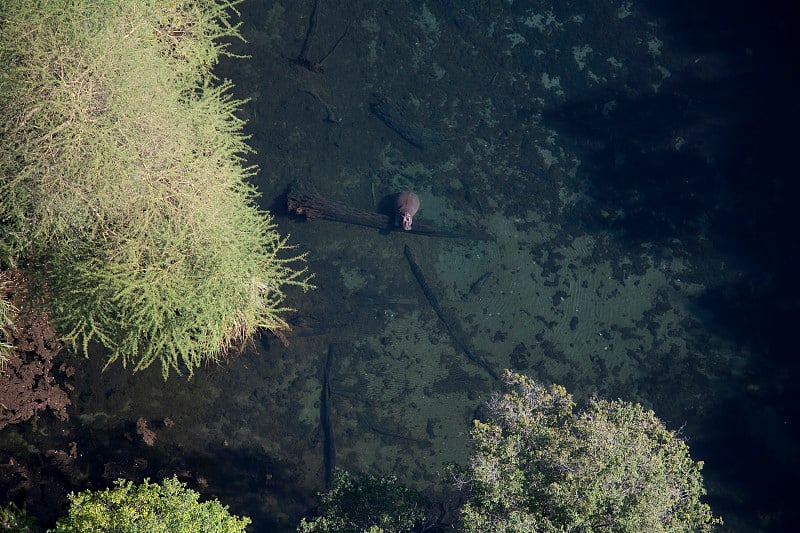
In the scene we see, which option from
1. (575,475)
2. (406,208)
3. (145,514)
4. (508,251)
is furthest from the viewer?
(508,251)

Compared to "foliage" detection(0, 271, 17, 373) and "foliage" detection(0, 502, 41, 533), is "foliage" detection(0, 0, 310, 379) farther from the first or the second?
"foliage" detection(0, 502, 41, 533)

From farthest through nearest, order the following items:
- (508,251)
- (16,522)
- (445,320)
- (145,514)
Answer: (508,251), (445,320), (16,522), (145,514)

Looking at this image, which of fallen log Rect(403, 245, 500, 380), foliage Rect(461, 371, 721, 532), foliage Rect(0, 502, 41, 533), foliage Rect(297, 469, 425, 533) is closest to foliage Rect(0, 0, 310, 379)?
fallen log Rect(403, 245, 500, 380)

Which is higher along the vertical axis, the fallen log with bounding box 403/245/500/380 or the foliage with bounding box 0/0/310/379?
the foliage with bounding box 0/0/310/379

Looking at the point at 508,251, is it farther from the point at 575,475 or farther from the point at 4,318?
the point at 4,318

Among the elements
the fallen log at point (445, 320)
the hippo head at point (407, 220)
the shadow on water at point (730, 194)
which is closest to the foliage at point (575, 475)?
the fallen log at point (445, 320)

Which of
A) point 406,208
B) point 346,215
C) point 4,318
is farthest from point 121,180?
point 406,208
